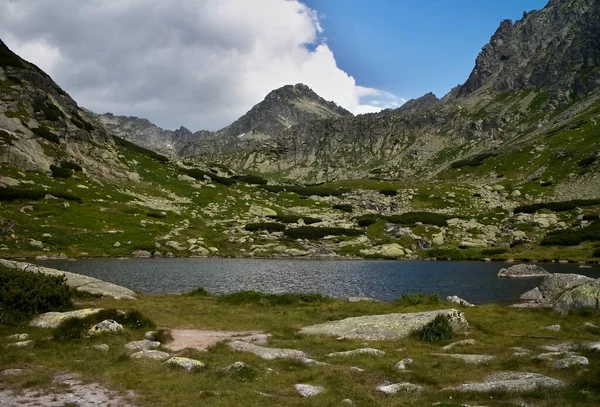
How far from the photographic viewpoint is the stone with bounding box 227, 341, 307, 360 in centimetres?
1930

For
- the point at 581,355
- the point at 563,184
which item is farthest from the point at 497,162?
the point at 581,355

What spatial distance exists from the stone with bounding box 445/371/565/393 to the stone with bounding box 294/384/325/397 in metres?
4.37

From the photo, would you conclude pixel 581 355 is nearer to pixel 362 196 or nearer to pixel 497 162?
pixel 362 196

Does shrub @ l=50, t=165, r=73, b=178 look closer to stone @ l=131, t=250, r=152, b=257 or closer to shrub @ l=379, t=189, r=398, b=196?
stone @ l=131, t=250, r=152, b=257

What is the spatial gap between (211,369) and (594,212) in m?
116

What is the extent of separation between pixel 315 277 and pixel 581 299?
37.6m

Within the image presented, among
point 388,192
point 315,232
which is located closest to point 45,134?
point 315,232

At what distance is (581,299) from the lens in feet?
98.1

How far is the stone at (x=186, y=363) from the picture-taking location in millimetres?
16547

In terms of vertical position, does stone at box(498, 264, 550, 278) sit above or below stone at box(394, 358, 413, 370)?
below

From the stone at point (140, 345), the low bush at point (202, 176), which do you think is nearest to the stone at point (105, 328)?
the stone at point (140, 345)

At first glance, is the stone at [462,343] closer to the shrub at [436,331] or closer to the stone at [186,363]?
the shrub at [436,331]

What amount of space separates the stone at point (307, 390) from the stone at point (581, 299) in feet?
78.1

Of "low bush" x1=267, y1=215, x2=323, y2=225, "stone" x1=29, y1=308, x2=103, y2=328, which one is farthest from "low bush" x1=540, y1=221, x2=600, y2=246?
"stone" x1=29, y1=308, x2=103, y2=328
